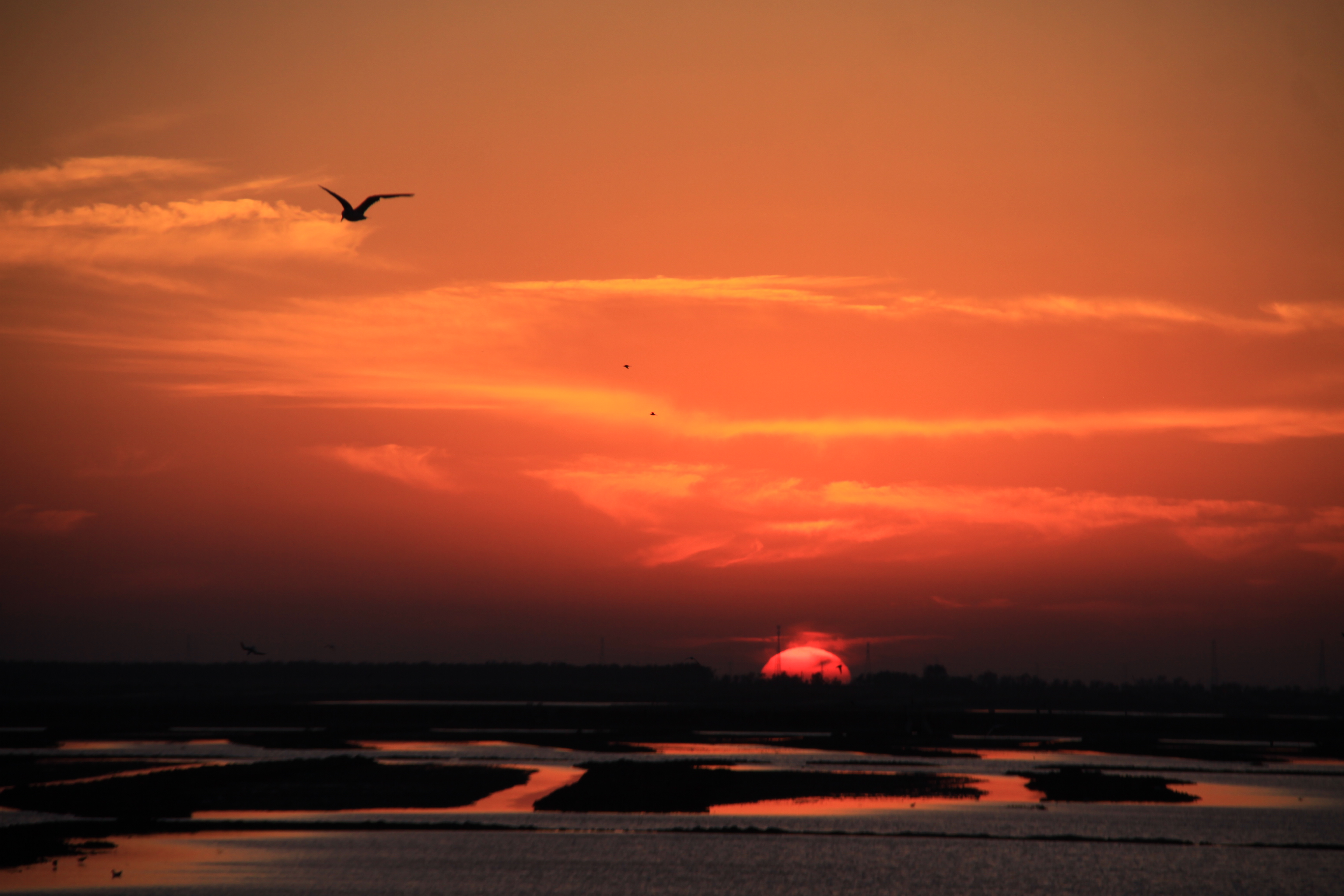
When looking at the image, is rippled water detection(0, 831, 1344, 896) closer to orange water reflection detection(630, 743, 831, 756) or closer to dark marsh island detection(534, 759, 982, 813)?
dark marsh island detection(534, 759, 982, 813)

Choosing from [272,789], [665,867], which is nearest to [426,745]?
[272,789]

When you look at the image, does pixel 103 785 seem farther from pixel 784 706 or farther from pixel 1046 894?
pixel 784 706

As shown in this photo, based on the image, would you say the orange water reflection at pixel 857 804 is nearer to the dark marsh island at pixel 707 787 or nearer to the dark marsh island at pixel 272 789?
the dark marsh island at pixel 707 787

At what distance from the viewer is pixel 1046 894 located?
4006cm

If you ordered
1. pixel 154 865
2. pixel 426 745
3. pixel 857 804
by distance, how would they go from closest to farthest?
pixel 154 865 → pixel 857 804 → pixel 426 745

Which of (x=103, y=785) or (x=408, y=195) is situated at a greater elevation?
(x=408, y=195)

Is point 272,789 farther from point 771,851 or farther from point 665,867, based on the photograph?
point 771,851

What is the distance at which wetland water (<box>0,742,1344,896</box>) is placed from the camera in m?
40.7

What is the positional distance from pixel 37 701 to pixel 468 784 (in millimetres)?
149935

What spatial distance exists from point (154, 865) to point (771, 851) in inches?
877

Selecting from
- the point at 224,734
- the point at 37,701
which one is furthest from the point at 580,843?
the point at 37,701

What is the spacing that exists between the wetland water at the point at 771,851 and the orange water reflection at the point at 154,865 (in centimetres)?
11

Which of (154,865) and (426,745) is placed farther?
(426,745)

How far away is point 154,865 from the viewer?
42875 mm
